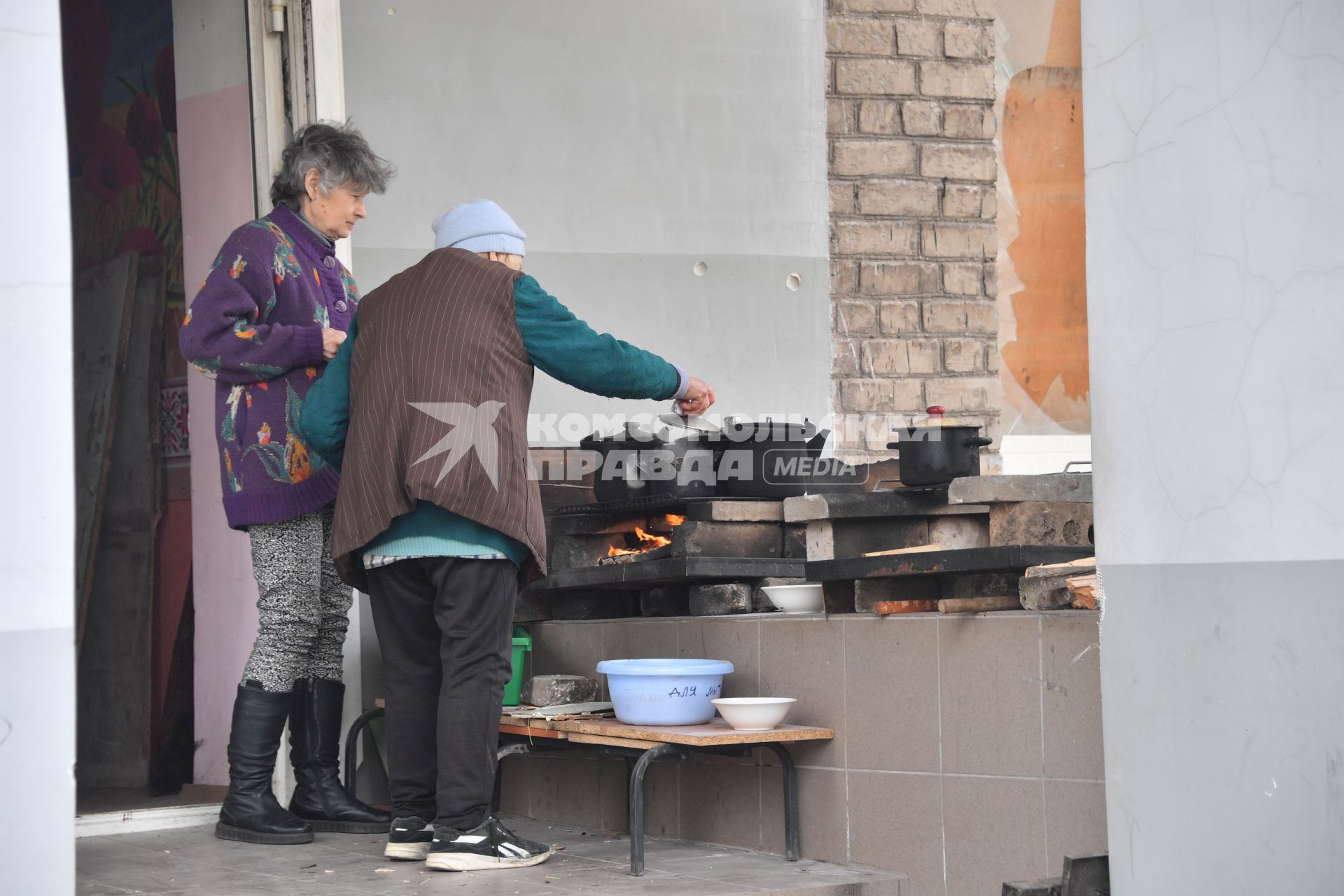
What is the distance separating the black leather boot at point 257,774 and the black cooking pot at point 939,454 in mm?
1905

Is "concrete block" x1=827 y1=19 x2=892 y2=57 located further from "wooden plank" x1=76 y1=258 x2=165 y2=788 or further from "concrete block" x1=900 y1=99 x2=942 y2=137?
"wooden plank" x1=76 y1=258 x2=165 y2=788

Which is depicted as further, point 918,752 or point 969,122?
point 969,122

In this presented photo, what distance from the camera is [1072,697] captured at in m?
3.18

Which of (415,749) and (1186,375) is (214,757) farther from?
(1186,375)

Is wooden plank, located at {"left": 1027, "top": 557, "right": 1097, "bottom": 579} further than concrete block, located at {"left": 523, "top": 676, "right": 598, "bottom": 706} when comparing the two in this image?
No

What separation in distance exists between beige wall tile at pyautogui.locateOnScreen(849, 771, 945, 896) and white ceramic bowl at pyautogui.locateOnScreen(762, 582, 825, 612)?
1.79ft

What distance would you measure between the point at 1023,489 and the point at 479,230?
1.58 meters

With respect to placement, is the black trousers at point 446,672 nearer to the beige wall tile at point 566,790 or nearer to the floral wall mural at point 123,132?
the beige wall tile at point 566,790

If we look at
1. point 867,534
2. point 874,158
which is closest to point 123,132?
point 874,158

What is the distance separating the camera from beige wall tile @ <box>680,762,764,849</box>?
3.98 m

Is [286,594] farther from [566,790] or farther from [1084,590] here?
[1084,590]

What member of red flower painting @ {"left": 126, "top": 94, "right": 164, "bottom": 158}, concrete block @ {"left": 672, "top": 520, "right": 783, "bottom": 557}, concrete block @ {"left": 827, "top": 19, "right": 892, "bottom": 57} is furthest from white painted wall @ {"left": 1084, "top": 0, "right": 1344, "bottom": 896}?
red flower painting @ {"left": 126, "top": 94, "right": 164, "bottom": 158}

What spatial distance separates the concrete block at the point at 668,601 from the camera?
15.0ft

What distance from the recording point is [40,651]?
2.28m
